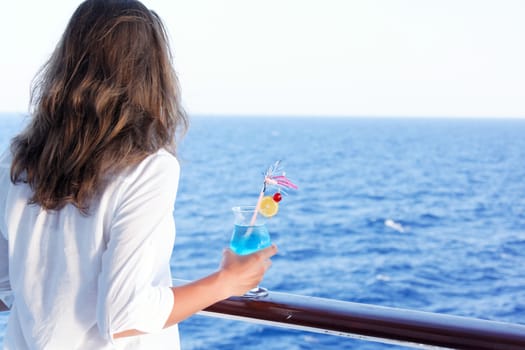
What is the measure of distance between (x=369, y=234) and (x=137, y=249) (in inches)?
609

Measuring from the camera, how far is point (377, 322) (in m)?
1.10

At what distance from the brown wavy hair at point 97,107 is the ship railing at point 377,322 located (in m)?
0.41

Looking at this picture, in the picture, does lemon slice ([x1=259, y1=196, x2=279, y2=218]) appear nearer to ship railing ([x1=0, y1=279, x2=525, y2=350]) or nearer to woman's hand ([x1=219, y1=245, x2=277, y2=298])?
woman's hand ([x1=219, y1=245, x2=277, y2=298])

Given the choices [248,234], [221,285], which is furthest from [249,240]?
[221,285]

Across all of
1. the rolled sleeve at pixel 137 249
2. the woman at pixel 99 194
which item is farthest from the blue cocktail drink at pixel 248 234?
the rolled sleeve at pixel 137 249

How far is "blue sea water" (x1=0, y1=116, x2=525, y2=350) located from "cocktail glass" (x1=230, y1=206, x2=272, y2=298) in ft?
0.54

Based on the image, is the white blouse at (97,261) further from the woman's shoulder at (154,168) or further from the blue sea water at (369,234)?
the blue sea water at (369,234)

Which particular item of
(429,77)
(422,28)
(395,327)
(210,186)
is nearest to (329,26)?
(422,28)

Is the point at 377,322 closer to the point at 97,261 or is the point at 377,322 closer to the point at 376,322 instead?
the point at 376,322

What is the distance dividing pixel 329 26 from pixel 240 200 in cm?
2962

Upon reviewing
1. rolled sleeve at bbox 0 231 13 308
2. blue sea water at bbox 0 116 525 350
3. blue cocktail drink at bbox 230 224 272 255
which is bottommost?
blue sea water at bbox 0 116 525 350

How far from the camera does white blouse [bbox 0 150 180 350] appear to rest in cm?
82

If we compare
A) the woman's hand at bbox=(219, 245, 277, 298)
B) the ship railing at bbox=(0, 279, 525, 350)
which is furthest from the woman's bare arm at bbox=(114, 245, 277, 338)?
the ship railing at bbox=(0, 279, 525, 350)

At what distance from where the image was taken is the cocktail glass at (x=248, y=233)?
1.07m
